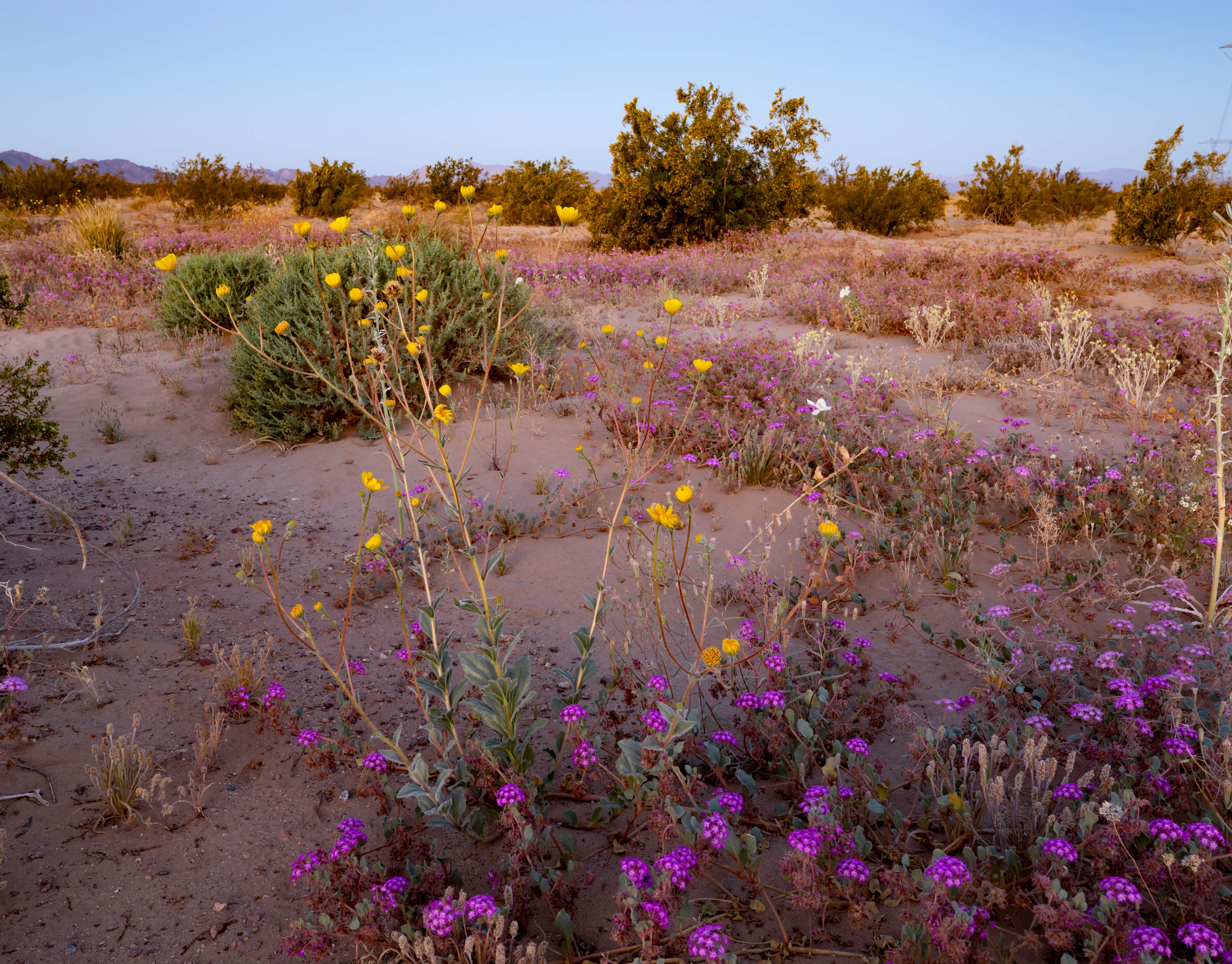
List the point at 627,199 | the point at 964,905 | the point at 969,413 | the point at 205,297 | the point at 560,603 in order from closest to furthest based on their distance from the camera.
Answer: the point at 964,905, the point at 560,603, the point at 969,413, the point at 205,297, the point at 627,199

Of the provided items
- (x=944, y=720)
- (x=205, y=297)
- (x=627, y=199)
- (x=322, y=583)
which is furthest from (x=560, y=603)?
(x=627, y=199)

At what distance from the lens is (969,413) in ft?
19.9

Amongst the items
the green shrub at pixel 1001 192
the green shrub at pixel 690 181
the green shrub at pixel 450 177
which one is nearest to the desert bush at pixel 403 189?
the green shrub at pixel 450 177

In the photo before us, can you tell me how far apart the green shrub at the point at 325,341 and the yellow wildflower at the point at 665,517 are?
4160 mm

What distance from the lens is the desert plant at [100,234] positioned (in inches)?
460

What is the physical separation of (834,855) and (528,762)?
933mm

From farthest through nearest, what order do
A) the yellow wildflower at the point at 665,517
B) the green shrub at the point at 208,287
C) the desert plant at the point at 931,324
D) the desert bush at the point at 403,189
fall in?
the desert bush at the point at 403,189
the green shrub at the point at 208,287
the desert plant at the point at 931,324
the yellow wildflower at the point at 665,517

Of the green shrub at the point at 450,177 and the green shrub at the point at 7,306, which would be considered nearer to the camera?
the green shrub at the point at 7,306

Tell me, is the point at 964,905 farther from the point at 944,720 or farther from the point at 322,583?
the point at 322,583

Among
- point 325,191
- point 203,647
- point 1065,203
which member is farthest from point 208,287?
point 1065,203

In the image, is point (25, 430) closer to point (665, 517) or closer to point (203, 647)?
point (203, 647)

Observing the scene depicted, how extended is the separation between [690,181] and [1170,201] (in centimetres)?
928

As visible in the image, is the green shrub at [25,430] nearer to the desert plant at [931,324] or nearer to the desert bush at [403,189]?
the desert plant at [931,324]

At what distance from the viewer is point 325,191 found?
2131 cm
